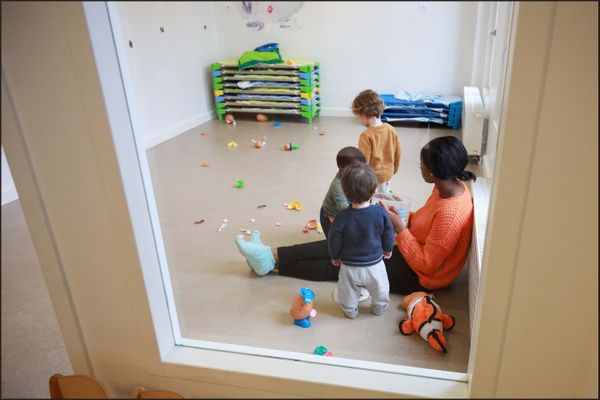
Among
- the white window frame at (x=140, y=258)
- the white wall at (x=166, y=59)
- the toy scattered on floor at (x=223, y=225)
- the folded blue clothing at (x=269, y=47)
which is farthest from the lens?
the toy scattered on floor at (x=223, y=225)

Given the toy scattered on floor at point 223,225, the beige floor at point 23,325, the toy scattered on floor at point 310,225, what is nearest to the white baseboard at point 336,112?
the toy scattered on floor at point 310,225

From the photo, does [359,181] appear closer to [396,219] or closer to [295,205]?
[396,219]

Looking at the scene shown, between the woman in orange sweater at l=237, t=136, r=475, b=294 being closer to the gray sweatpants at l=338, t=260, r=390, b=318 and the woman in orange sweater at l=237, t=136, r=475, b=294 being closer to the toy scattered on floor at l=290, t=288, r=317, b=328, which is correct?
the gray sweatpants at l=338, t=260, r=390, b=318

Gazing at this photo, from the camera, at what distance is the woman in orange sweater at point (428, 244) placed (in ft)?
4.85

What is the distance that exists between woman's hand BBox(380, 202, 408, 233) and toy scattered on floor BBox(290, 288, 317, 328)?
1.30 feet

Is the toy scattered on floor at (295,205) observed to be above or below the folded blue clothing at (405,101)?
below

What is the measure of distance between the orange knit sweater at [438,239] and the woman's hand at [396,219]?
0.06 feet

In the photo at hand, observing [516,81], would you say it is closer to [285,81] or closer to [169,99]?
[285,81]

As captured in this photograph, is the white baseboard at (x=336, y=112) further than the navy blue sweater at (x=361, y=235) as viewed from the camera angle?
No

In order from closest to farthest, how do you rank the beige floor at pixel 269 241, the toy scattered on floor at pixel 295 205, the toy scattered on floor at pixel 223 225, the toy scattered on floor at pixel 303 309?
the beige floor at pixel 269 241 < the toy scattered on floor at pixel 303 309 < the toy scattered on floor at pixel 295 205 < the toy scattered on floor at pixel 223 225

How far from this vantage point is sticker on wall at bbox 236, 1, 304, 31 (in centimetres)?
Answer: 80

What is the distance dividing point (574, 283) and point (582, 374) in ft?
0.65

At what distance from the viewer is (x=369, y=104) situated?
3.99 ft

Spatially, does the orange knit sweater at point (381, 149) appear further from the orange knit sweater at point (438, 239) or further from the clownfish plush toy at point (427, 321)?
the clownfish plush toy at point (427, 321)
